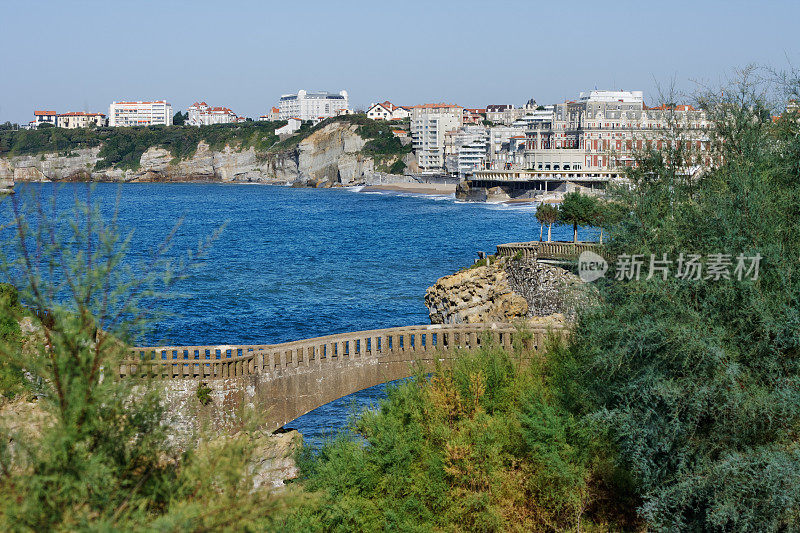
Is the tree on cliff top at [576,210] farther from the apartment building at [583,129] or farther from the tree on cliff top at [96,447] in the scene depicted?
the apartment building at [583,129]

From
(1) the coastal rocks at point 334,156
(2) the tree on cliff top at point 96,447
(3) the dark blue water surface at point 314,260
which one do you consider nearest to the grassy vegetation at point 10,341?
(2) the tree on cliff top at point 96,447

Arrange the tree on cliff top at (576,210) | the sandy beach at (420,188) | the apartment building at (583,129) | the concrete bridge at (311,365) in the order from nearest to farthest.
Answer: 1. the concrete bridge at (311,365)
2. the tree on cliff top at (576,210)
3. the apartment building at (583,129)
4. the sandy beach at (420,188)

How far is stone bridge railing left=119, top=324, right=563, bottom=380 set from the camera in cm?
1845

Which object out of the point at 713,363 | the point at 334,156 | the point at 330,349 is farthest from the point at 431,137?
the point at 713,363

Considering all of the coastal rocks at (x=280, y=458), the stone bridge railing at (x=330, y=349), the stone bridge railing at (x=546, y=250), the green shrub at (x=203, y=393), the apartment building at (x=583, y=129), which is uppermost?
the apartment building at (x=583, y=129)

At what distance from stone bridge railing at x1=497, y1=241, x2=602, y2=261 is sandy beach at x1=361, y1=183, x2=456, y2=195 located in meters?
125

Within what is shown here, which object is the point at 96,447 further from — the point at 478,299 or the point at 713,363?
the point at 478,299

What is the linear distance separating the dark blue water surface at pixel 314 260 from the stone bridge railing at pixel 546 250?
5919 mm

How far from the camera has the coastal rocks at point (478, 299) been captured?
109 ft

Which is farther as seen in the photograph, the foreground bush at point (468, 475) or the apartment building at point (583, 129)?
the apartment building at point (583, 129)

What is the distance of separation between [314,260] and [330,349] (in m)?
46.5

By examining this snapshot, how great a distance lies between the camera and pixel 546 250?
35531 millimetres

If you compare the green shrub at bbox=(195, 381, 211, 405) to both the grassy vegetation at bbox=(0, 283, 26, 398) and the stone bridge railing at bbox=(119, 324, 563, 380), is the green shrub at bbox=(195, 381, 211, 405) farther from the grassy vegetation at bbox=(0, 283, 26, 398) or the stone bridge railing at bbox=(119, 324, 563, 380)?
the grassy vegetation at bbox=(0, 283, 26, 398)

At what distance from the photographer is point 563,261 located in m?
34.1
